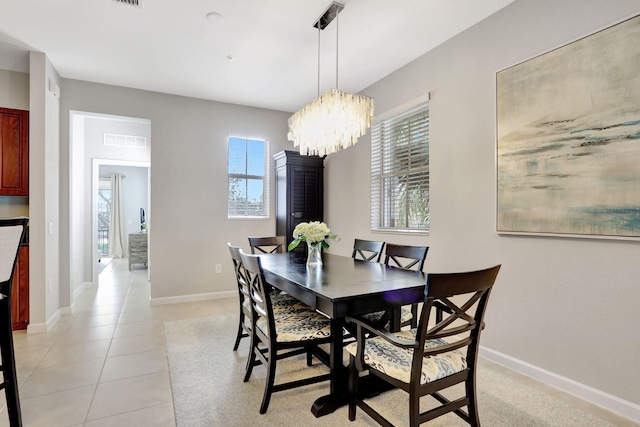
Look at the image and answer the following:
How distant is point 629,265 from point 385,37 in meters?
2.54

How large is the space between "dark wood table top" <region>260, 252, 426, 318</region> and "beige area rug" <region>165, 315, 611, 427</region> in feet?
2.26

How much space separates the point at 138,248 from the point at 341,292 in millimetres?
6765

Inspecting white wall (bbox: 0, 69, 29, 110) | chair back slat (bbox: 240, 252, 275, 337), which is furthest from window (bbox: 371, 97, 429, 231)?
white wall (bbox: 0, 69, 29, 110)

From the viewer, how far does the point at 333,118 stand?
2578mm

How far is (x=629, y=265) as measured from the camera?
75.9 inches

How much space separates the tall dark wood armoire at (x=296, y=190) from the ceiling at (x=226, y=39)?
1.09 m

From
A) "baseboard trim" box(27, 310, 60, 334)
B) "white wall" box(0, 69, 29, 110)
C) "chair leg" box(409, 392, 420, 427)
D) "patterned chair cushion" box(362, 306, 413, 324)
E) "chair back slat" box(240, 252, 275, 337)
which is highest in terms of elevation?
"white wall" box(0, 69, 29, 110)

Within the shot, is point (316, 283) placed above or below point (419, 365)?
above

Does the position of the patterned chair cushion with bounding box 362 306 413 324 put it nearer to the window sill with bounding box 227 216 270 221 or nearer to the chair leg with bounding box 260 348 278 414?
the chair leg with bounding box 260 348 278 414

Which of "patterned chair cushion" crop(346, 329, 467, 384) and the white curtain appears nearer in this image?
"patterned chair cushion" crop(346, 329, 467, 384)

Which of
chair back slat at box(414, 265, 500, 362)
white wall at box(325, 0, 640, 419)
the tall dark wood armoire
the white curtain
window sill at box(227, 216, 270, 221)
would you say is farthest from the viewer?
the white curtain

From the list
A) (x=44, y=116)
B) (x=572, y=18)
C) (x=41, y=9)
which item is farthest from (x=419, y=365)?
(x=44, y=116)

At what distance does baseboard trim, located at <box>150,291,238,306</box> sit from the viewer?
14.3 ft

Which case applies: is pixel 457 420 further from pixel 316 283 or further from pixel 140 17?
pixel 140 17
